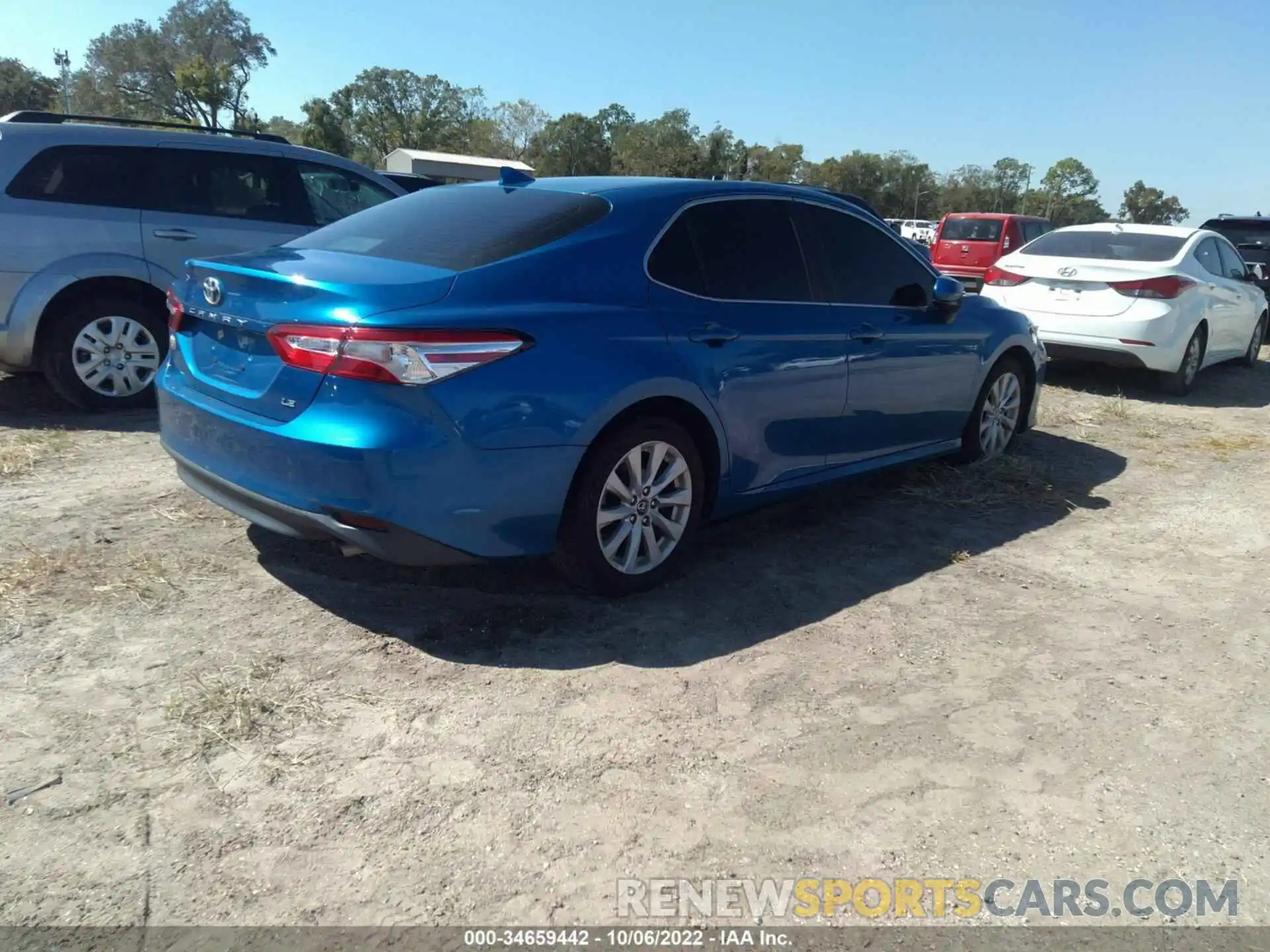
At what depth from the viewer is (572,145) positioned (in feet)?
293

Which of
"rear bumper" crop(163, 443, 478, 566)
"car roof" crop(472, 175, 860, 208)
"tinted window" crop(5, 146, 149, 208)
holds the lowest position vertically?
"rear bumper" crop(163, 443, 478, 566)

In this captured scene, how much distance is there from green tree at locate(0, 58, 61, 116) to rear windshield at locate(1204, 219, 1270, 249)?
70.7 meters

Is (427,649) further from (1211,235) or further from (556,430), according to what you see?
(1211,235)

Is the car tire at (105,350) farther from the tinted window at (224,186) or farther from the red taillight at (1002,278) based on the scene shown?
the red taillight at (1002,278)

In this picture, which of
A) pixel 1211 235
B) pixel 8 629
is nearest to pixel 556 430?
pixel 8 629

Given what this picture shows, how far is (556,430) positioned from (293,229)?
4657 millimetres

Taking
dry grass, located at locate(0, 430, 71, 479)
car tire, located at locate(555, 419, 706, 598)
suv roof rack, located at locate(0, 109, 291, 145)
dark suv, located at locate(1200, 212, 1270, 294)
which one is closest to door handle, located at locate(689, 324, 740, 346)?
car tire, located at locate(555, 419, 706, 598)

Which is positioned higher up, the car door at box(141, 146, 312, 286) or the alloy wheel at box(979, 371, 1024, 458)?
the car door at box(141, 146, 312, 286)

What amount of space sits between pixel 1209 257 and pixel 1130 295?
Result: 1.79 m

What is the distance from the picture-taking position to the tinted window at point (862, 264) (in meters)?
4.80

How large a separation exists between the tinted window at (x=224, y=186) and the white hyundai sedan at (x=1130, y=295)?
6140 mm

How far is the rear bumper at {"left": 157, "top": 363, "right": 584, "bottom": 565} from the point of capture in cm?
321

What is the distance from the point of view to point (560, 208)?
3945 millimetres

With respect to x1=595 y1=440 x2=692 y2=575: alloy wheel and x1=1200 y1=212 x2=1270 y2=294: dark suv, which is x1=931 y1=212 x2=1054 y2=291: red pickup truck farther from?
x1=595 y1=440 x2=692 y2=575: alloy wheel
